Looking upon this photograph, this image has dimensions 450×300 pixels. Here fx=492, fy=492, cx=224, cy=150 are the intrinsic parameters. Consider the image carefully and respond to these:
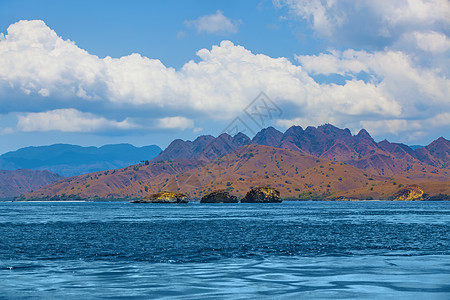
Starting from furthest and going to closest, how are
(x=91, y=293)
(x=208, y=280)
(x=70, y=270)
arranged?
(x=70, y=270), (x=208, y=280), (x=91, y=293)

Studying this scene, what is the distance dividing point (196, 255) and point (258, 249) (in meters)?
7.69

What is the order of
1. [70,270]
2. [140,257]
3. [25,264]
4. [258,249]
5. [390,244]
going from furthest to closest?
[390,244]
[258,249]
[140,257]
[25,264]
[70,270]

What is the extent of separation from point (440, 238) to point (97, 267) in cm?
4297

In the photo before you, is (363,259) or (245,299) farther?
(363,259)

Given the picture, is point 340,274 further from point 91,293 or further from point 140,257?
point 140,257

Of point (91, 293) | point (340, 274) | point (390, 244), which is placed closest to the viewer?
point (91, 293)

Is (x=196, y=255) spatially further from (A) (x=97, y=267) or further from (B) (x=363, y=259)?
(B) (x=363, y=259)

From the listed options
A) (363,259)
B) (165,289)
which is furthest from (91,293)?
(363,259)

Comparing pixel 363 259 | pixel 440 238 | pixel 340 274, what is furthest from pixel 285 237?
pixel 340 274

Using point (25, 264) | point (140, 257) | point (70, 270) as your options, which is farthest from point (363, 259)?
point (25, 264)

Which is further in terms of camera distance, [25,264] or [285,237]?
[285,237]

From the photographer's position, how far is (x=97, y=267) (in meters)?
37.8

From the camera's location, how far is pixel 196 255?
150 feet

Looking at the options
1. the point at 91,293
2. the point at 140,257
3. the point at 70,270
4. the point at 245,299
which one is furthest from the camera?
the point at 140,257
